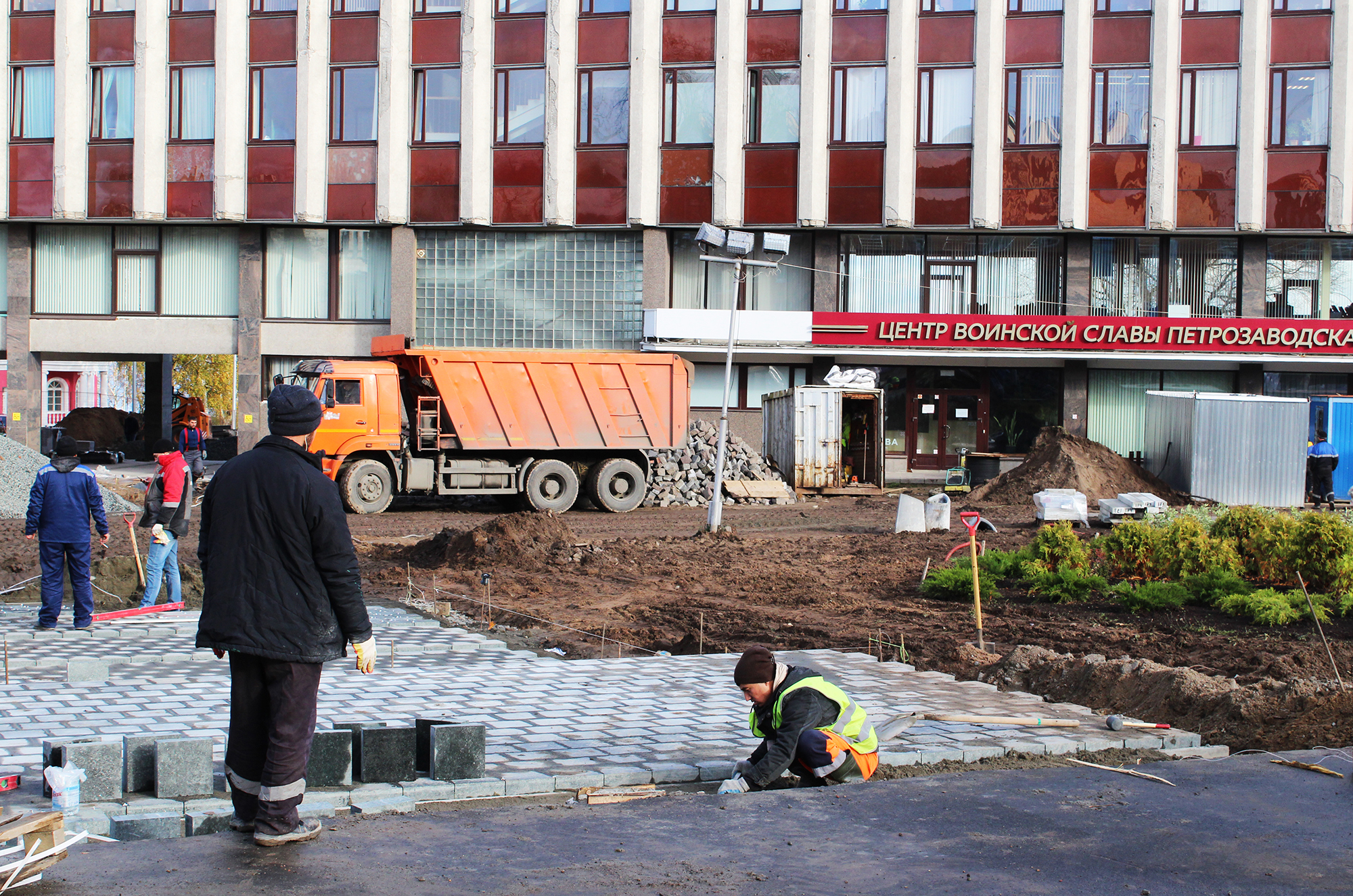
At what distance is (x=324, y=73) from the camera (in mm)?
31328

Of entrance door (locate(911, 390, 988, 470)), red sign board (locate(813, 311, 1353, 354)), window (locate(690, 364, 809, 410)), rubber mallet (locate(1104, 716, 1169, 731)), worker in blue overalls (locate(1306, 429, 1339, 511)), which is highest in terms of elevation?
red sign board (locate(813, 311, 1353, 354))

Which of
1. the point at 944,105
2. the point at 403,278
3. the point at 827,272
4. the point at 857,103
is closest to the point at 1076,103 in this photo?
the point at 944,105

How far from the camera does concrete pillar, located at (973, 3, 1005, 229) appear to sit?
100 ft

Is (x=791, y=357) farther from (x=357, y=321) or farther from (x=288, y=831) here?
(x=288, y=831)

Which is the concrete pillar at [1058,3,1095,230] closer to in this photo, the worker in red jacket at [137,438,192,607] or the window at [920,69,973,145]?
the window at [920,69,973,145]

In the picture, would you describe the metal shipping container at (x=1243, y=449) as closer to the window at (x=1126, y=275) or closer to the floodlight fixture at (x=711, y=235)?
the window at (x=1126, y=275)

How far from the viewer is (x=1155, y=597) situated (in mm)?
12008

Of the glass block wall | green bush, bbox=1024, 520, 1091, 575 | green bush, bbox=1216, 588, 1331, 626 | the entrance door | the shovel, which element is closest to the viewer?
green bush, bbox=1216, 588, 1331, 626

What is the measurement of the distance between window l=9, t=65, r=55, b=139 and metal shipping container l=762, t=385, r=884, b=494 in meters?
19.9

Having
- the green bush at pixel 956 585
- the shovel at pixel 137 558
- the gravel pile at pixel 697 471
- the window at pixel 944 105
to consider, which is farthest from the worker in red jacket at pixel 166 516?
the window at pixel 944 105

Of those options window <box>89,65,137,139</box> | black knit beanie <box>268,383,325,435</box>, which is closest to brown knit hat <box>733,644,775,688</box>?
black knit beanie <box>268,383,325,435</box>

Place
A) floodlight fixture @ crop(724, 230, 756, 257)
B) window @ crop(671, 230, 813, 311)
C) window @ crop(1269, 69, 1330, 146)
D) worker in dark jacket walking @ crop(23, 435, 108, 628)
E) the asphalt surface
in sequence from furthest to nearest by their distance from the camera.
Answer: window @ crop(671, 230, 813, 311), window @ crop(1269, 69, 1330, 146), floodlight fixture @ crop(724, 230, 756, 257), worker in dark jacket walking @ crop(23, 435, 108, 628), the asphalt surface

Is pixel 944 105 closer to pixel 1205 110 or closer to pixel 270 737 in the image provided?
pixel 1205 110

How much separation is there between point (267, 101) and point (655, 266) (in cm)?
1059
